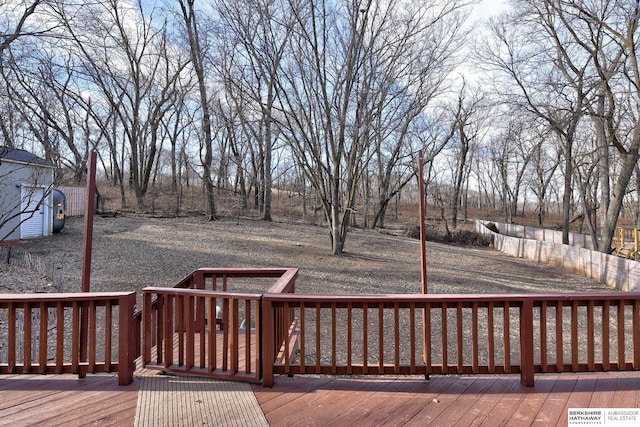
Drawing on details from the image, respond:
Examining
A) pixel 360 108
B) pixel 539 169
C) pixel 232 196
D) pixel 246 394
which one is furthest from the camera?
pixel 539 169

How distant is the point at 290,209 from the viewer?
36.5 meters

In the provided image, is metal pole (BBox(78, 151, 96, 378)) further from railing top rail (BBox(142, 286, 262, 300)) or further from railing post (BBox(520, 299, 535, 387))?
railing post (BBox(520, 299, 535, 387))

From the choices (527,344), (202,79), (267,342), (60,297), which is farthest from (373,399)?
(202,79)

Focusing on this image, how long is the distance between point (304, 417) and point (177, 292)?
1507 millimetres

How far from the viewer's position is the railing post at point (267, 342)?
10.6 feet

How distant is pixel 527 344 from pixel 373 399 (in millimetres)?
1294

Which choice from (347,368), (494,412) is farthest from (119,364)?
(494,412)

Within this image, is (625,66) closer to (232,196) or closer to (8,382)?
(8,382)

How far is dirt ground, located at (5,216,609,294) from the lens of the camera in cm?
1030

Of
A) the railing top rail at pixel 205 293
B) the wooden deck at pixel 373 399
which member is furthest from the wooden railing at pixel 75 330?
the railing top rail at pixel 205 293

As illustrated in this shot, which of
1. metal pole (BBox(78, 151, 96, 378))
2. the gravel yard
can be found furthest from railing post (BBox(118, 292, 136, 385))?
the gravel yard

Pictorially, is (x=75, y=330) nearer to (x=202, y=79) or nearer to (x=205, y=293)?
(x=205, y=293)

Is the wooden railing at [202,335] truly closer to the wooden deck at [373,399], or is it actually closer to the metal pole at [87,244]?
the wooden deck at [373,399]

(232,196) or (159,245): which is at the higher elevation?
(232,196)
